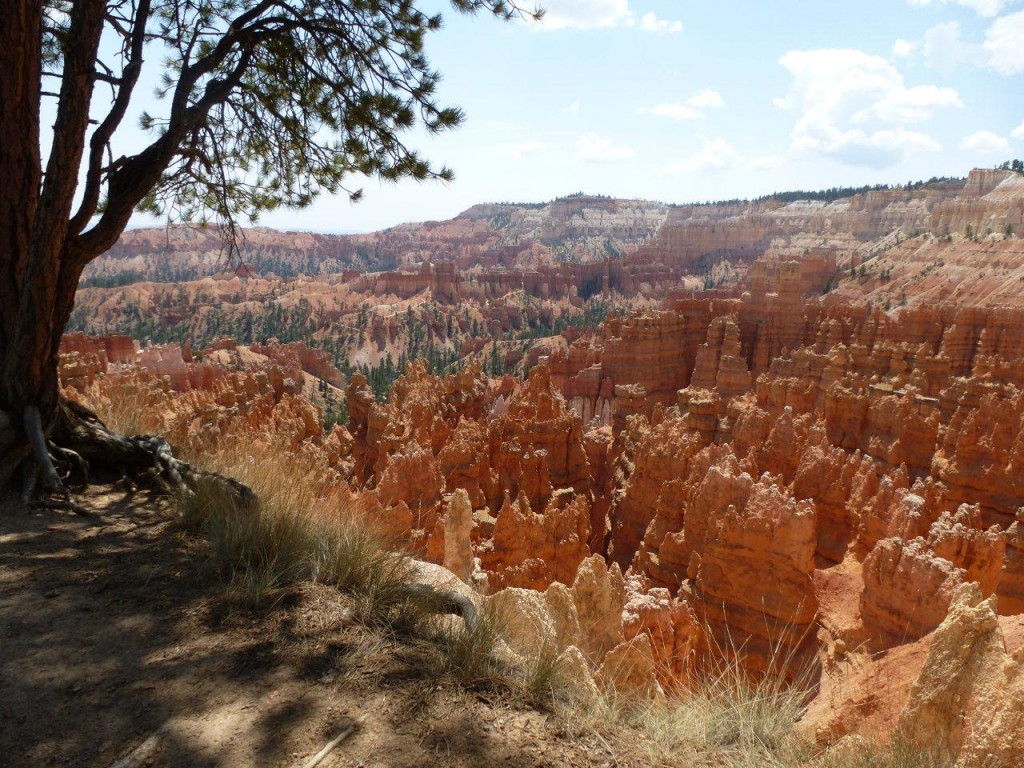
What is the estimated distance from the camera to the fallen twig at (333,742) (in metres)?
2.00

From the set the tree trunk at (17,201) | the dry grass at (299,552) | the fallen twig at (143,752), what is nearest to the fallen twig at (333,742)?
the fallen twig at (143,752)

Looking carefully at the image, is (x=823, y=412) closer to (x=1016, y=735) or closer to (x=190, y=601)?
(x=1016, y=735)

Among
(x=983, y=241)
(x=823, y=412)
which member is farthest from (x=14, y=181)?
(x=983, y=241)

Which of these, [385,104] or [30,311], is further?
[385,104]

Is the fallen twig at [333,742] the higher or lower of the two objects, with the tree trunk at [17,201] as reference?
lower

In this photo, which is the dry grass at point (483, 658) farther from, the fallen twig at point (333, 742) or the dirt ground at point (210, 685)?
the fallen twig at point (333, 742)

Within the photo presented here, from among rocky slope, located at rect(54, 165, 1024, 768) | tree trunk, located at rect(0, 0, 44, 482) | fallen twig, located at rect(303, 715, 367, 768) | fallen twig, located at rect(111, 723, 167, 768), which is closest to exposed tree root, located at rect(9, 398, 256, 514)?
tree trunk, located at rect(0, 0, 44, 482)

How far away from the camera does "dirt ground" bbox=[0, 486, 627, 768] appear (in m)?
2.07

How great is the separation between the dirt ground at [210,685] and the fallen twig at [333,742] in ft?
0.06

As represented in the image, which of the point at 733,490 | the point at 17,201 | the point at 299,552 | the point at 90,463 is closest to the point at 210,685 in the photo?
the point at 299,552

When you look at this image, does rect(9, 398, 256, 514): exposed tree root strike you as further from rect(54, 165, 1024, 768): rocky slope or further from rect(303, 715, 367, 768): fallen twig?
rect(303, 715, 367, 768): fallen twig

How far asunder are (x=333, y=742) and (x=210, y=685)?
60 centimetres

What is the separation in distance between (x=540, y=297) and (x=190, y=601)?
78.1m

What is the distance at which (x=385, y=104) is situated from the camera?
4.72 m
